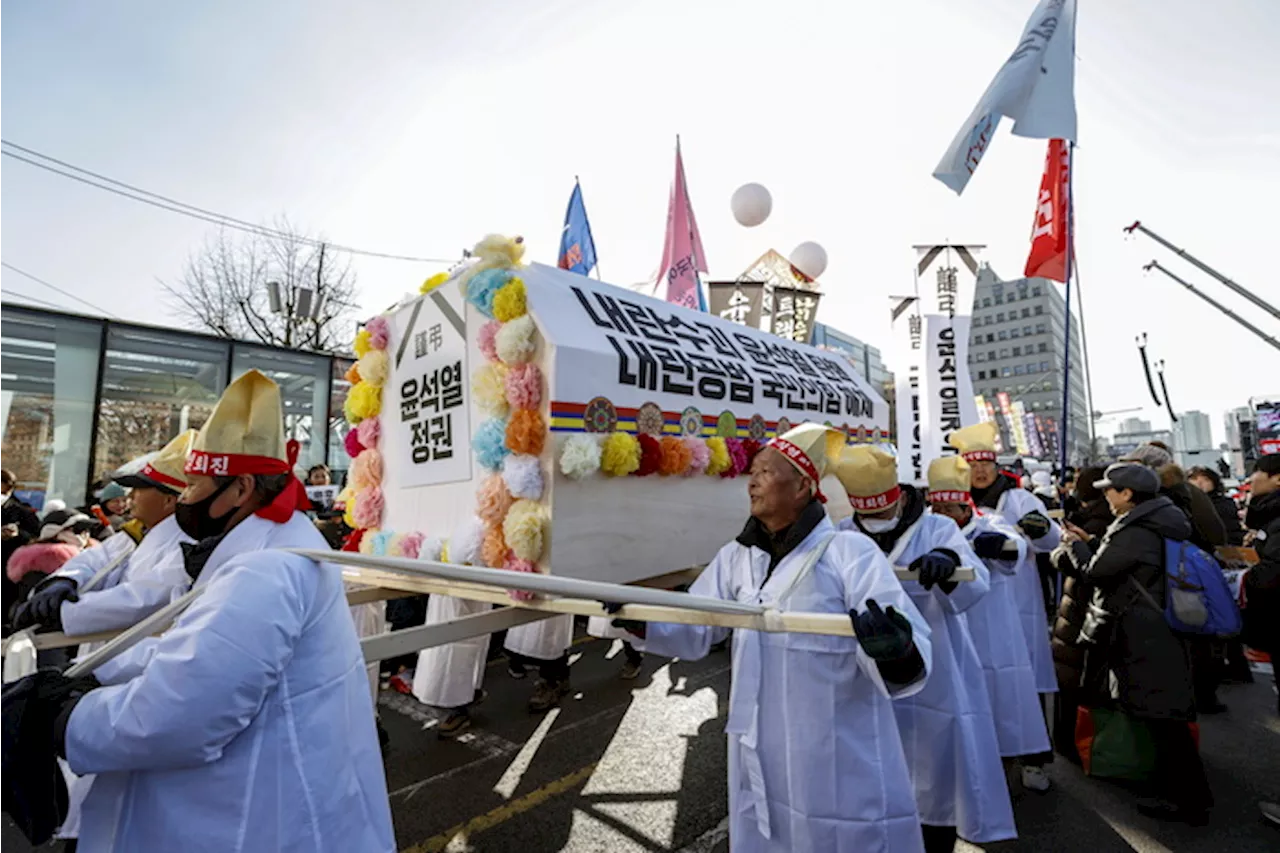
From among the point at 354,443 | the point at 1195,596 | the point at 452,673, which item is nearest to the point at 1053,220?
the point at 1195,596

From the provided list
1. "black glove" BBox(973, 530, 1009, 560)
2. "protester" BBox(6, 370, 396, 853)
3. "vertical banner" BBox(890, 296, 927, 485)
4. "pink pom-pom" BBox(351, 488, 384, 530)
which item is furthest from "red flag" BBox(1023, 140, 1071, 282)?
"protester" BBox(6, 370, 396, 853)

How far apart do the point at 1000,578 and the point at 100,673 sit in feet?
13.7

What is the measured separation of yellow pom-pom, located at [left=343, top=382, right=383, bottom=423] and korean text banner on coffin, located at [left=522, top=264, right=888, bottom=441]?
144cm

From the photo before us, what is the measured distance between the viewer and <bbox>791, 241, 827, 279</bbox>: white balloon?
29.2ft

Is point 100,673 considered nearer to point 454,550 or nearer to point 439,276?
point 454,550

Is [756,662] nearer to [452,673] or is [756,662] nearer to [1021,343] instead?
[452,673]

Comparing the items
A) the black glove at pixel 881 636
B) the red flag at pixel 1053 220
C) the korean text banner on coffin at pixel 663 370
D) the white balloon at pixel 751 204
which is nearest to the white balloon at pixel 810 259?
the white balloon at pixel 751 204

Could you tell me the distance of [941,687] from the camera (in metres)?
2.89

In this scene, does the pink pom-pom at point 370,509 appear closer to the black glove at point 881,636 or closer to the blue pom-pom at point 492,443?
the blue pom-pom at point 492,443

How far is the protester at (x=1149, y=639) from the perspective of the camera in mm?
3350

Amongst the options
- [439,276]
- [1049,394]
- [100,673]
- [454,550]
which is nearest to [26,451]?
[439,276]

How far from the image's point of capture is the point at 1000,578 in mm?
3777

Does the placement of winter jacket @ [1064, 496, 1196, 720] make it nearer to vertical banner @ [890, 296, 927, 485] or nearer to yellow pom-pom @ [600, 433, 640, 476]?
yellow pom-pom @ [600, 433, 640, 476]

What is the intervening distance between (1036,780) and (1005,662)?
0.80m
